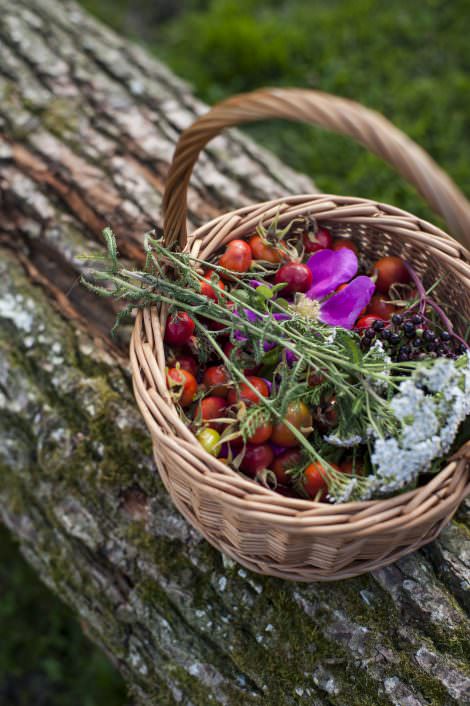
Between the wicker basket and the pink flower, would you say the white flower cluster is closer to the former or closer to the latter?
the wicker basket

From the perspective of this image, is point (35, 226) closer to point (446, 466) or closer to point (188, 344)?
point (188, 344)

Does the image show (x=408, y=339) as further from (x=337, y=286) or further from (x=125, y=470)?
(x=125, y=470)

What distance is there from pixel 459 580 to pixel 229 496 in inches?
25.8

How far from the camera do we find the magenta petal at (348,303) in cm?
167

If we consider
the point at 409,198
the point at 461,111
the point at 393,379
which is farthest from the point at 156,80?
the point at 393,379

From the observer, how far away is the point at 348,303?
169 cm

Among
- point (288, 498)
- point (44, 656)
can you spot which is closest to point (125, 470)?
point (288, 498)

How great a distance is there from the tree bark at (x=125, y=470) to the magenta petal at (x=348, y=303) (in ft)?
1.87

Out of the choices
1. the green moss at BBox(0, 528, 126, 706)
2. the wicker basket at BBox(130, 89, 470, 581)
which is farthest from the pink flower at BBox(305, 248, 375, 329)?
the green moss at BBox(0, 528, 126, 706)

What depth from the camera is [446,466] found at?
4.40ft

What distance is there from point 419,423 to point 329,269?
23.9 inches

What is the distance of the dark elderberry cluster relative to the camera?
1456 mm

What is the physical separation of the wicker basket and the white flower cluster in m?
0.05

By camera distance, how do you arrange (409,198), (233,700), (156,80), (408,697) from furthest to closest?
(409,198) → (156,80) → (233,700) → (408,697)
